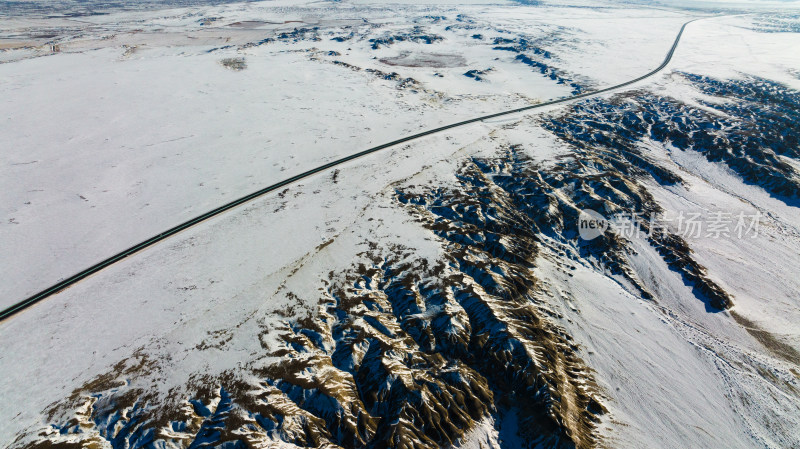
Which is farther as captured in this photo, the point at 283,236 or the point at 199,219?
the point at 199,219

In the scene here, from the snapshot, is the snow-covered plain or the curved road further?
the curved road

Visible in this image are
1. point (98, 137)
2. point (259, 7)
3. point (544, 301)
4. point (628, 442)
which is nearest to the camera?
point (628, 442)

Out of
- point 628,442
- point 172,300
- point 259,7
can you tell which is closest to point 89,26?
point 259,7

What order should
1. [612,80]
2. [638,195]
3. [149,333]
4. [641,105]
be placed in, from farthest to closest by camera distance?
[612,80]
[641,105]
[638,195]
[149,333]

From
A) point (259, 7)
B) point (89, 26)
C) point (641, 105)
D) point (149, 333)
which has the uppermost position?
point (259, 7)

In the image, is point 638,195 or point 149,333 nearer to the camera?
point 149,333

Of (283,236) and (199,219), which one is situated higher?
(199,219)

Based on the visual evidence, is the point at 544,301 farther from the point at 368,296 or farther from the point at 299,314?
the point at 299,314

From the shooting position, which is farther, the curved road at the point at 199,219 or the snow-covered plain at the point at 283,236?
the curved road at the point at 199,219
